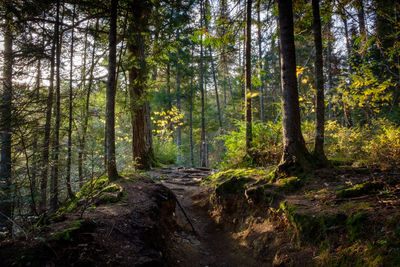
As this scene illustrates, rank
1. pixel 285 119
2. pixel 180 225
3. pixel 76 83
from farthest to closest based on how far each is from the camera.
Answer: pixel 76 83
pixel 180 225
pixel 285 119

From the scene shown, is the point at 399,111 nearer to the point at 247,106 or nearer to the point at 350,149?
the point at 350,149

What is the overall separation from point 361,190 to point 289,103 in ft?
6.76

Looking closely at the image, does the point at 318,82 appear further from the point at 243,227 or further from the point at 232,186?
the point at 243,227

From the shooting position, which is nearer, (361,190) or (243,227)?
(361,190)

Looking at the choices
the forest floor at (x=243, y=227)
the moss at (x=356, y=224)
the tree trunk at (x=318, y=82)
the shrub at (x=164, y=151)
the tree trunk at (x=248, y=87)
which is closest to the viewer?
the forest floor at (x=243, y=227)

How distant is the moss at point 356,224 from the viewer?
2234 mm

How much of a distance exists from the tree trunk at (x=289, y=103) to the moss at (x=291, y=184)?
0.95ft

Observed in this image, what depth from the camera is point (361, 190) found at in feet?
9.61

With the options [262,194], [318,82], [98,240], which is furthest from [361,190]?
[98,240]

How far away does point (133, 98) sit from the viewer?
7.12 metres

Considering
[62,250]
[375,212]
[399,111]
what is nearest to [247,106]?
[375,212]

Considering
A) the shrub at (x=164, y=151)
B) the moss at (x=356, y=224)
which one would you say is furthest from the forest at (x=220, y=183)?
the shrub at (x=164, y=151)

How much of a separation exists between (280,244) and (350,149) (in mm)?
3804

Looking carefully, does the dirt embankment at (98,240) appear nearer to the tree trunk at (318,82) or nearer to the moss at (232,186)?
the moss at (232,186)
